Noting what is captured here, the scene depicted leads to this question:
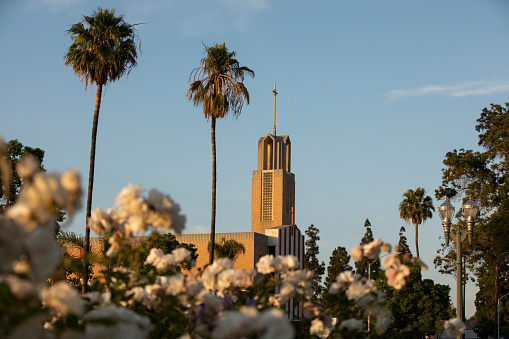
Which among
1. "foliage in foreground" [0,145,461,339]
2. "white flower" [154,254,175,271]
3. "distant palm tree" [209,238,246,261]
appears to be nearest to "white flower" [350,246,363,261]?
"foliage in foreground" [0,145,461,339]

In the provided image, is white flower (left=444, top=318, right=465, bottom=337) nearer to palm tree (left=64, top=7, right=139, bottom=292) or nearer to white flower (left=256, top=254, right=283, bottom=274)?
white flower (left=256, top=254, right=283, bottom=274)

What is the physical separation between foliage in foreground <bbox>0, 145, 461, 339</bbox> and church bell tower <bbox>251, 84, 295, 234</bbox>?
83.1 meters

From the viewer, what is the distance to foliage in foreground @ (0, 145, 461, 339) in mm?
2160

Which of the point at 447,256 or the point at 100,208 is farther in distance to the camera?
the point at 447,256

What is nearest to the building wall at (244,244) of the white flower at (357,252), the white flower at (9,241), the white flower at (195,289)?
the white flower at (357,252)

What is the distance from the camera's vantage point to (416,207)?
52844 mm

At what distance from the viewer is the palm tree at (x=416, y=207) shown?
52.9 meters

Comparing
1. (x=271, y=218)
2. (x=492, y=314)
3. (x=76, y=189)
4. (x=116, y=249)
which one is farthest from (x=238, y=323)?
(x=271, y=218)

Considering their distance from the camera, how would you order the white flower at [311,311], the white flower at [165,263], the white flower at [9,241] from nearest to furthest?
the white flower at [9,241] → the white flower at [311,311] → the white flower at [165,263]

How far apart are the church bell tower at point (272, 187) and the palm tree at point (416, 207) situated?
35543 millimetres

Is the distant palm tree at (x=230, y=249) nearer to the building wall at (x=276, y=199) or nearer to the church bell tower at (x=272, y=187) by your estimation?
the church bell tower at (x=272, y=187)

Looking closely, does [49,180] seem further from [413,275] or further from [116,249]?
[413,275]

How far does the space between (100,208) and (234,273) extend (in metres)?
1.16

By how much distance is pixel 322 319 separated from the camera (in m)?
4.52
